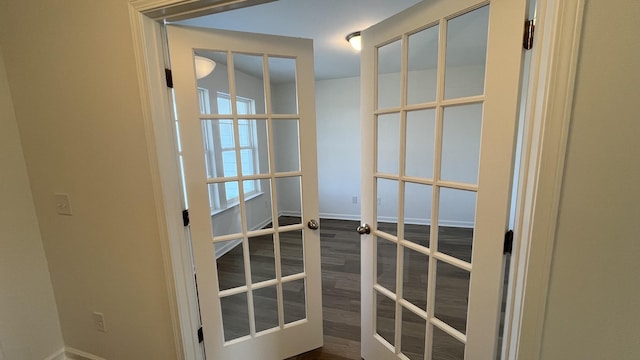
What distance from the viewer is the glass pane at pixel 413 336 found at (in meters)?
1.51

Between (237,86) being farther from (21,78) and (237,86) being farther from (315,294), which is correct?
(315,294)

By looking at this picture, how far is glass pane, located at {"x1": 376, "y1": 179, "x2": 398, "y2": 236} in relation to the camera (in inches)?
55.8

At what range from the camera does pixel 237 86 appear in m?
1.46

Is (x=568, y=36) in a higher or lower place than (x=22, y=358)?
higher

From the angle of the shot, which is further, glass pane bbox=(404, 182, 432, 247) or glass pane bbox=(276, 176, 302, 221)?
glass pane bbox=(276, 176, 302, 221)

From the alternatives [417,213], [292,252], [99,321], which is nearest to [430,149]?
[417,213]

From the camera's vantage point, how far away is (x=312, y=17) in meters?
2.00

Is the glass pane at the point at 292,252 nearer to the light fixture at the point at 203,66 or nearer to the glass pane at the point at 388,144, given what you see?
the glass pane at the point at 388,144

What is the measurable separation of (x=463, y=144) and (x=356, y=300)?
1868 mm

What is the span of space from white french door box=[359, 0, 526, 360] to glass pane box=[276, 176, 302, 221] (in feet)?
1.46

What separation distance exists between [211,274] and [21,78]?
1516mm

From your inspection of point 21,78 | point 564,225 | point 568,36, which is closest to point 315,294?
point 564,225

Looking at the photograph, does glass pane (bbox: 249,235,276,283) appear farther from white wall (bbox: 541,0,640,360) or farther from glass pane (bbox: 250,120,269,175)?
white wall (bbox: 541,0,640,360)

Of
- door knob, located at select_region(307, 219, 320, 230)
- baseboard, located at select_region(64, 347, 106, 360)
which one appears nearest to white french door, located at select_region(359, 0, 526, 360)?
door knob, located at select_region(307, 219, 320, 230)
